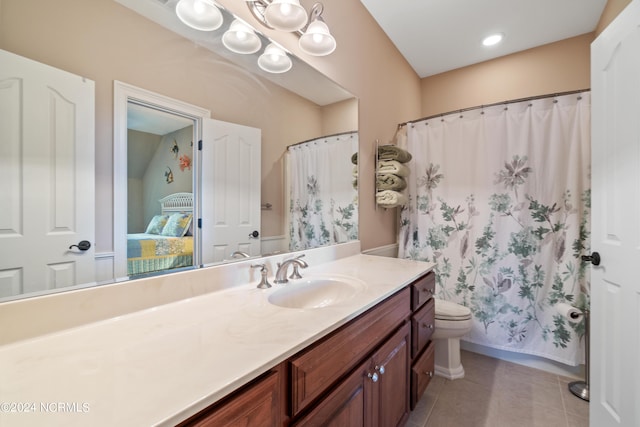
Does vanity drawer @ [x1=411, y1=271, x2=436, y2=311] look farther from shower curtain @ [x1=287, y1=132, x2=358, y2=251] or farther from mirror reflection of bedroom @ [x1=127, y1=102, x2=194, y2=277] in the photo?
mirror reflection of bedroom @ [x1=127, y1=102, x2=194, y2=277]

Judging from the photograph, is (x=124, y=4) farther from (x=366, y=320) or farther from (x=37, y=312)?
(x=366, y=320)

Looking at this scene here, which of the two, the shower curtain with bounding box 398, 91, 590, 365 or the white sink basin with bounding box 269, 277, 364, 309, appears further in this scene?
the shower curtain with bounding box 398, 91, 590, 365

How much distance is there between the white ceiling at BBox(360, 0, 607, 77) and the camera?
1.96 metres

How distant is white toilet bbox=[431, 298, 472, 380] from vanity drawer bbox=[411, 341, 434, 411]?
310 mm

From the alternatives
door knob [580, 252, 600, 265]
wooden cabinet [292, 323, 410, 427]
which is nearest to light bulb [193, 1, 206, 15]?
wooden cabinet [292, 323, 410, 427]

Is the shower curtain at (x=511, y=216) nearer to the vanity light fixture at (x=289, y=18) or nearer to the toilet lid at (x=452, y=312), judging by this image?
the toilet lid at (x=452, y=312)

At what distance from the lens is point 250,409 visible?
0.56m

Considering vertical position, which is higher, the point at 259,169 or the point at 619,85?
the point at 619,85

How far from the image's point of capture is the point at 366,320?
953mm

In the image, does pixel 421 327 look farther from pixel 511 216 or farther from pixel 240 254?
pixel 511 216

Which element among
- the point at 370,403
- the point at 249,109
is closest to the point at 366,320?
the point at 370,403

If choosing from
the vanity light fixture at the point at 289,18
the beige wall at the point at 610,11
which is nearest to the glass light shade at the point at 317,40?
the vanity light fixture at the point at 289,18

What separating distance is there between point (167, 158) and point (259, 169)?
1.40 feet

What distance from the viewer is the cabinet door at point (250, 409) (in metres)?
0.49
